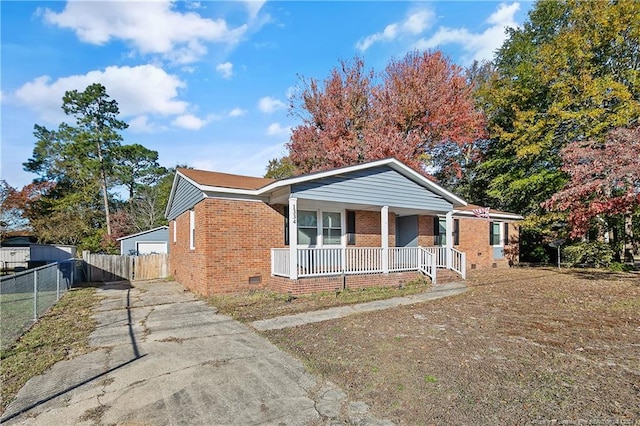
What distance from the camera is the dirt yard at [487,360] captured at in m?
3.41

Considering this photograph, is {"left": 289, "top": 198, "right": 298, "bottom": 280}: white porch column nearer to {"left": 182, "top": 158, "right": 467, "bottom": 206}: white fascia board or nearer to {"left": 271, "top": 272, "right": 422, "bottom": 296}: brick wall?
{"left": 271, "top": 272, "right": 422, "bottom": 296}: brick wall

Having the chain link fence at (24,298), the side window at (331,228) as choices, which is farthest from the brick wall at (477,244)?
the chain link fence at (24,298)

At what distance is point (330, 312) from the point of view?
7906 mm

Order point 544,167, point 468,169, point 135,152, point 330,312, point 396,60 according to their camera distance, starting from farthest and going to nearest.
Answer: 1. point 135,152
2. point 468,169
3. point 396,60
4. point 544,167
5. point 330,312

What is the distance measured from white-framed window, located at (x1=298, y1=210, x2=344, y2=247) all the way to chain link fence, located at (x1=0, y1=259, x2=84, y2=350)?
7.11m

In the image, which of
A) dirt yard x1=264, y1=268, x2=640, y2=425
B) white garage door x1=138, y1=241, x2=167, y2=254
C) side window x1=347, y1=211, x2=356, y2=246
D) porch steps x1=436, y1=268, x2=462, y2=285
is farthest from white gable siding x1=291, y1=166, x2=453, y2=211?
white garage door x1=138, y1=241, x2=167, y2=254

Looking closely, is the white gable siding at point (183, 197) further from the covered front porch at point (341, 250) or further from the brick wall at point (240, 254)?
the covered front porch at point (341, 250)

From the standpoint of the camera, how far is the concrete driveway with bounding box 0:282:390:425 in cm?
338

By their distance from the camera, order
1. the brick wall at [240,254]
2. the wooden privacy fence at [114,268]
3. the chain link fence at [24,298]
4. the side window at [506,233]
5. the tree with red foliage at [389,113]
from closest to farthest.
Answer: the chain link fence at [24,298], the brick wall at [240,254], the wooden privacy fence at [114,268], the side window at [506,233], the tree with red foliage at [389,113]

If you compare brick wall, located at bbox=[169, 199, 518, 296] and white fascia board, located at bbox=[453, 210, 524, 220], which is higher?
white fascia board, located at bbox=[453, 210, 524, 220]

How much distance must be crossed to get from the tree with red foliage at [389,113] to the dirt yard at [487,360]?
1498cm

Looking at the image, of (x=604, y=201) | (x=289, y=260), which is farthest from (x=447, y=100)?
(x=289, y=260)

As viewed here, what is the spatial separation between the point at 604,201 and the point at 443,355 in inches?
446

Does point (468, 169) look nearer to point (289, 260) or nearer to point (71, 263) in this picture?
point (289, 260)
